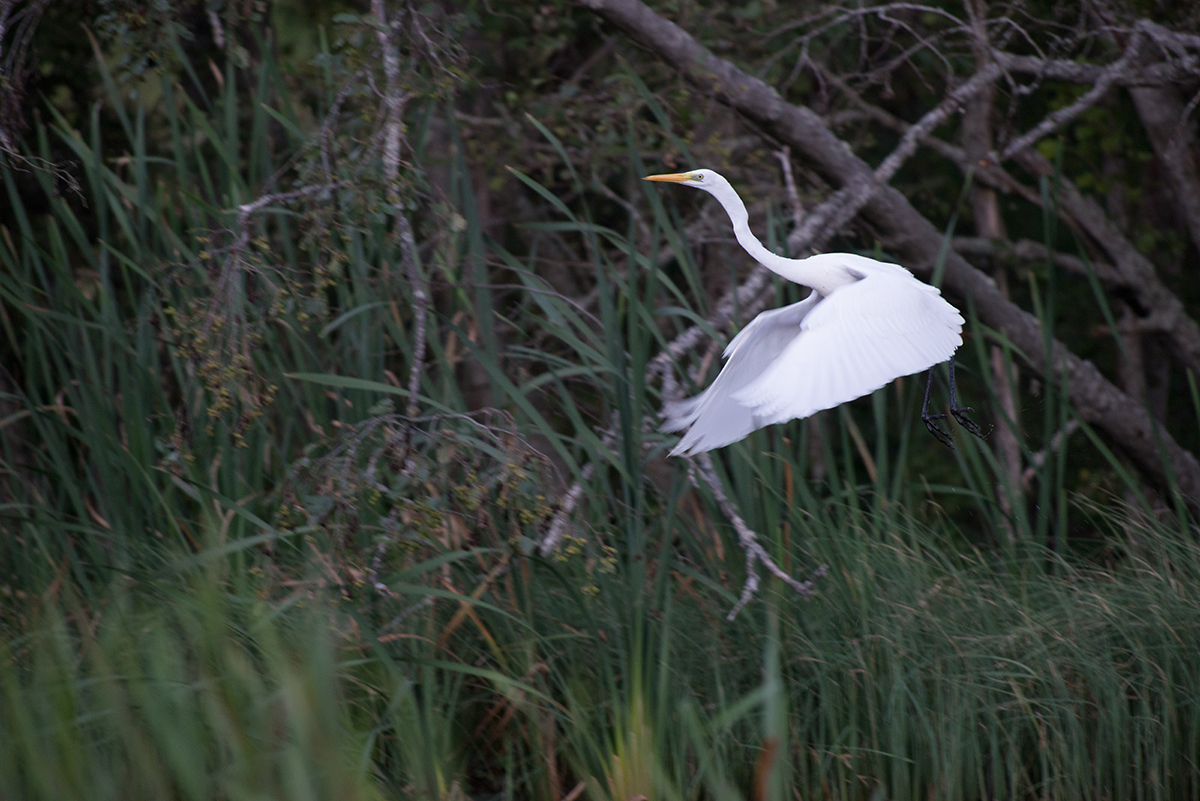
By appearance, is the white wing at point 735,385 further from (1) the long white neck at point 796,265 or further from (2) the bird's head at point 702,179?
(2) the bird's head at point 702,179

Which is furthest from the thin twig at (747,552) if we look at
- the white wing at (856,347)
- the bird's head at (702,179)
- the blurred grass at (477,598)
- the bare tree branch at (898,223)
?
the bare tree branch at (898,223)

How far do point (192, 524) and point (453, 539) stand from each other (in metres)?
0.61

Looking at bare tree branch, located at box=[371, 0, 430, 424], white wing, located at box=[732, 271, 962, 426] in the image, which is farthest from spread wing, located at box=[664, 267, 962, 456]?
bare tree branch, located at box=[371, 0, 430, 424]

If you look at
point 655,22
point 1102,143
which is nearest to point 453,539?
point 655,22

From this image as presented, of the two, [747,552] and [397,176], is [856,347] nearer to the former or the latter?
[747,552]

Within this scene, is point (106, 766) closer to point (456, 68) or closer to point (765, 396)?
point (765, 396)

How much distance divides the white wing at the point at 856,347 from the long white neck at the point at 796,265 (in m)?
0.12

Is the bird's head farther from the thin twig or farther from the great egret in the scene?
the thin twig

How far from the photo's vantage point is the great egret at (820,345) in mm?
1786

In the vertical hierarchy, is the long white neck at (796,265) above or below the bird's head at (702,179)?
below

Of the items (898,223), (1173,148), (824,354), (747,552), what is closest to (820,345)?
(824,354)

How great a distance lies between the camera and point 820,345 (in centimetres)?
189

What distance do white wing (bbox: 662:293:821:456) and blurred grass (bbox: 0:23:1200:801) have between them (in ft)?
0.43

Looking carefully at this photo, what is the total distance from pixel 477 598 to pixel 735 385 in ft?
2.35
